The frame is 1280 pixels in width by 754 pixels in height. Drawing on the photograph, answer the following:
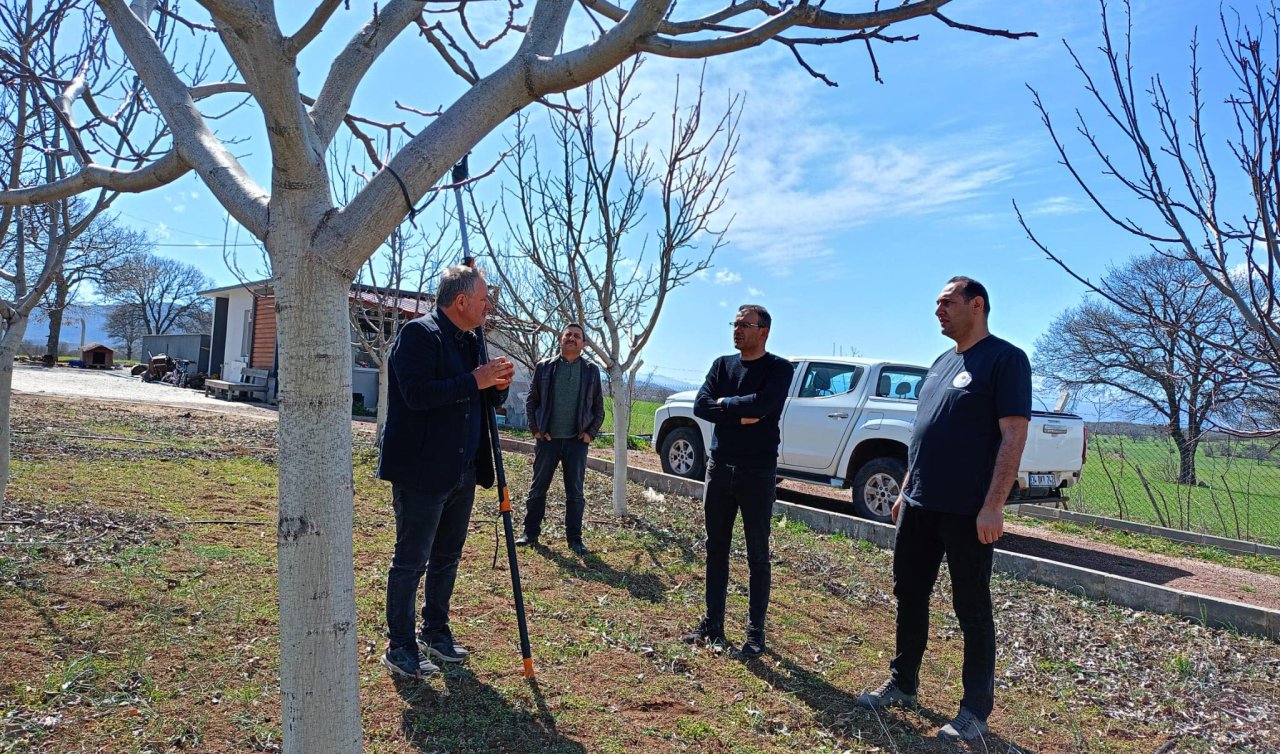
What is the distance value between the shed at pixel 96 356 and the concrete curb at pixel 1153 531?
1623 inches

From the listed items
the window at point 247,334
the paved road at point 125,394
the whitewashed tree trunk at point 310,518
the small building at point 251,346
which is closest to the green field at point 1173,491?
the whitewashed tree trunk at point 310,518

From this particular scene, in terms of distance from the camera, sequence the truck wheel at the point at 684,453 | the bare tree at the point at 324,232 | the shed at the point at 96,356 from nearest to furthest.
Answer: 1. the bare tree at the point at 324,232
2. the truck wheel at the point at 684,453
3. the shed at the point at 96,356

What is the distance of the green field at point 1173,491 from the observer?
9.85 meters

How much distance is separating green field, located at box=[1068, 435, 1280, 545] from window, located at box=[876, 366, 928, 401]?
347cm

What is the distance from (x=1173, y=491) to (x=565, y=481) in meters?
16.3

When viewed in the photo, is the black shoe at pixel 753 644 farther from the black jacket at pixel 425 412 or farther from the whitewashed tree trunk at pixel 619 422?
the whitewashed tree trunk at pixel 619 422

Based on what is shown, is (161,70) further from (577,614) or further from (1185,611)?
(1185,611)

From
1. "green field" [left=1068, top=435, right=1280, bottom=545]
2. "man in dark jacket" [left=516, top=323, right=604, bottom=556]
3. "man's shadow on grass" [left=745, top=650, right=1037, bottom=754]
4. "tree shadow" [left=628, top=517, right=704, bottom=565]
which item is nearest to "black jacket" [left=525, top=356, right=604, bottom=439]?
"man in dark jacket" [left=516, top=323, right=604, bottom=556]

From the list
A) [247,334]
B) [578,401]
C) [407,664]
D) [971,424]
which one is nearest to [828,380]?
[578,401]

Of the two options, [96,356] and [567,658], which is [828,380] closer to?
[567,658]

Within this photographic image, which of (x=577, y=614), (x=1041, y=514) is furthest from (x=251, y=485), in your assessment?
(x=1041, y=514)

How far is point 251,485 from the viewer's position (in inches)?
324

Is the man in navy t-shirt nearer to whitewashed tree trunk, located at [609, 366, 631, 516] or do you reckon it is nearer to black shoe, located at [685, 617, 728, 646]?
black shoe, located at [685, 617, 728, 646]

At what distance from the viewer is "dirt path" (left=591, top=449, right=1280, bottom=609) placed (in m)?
6.62
